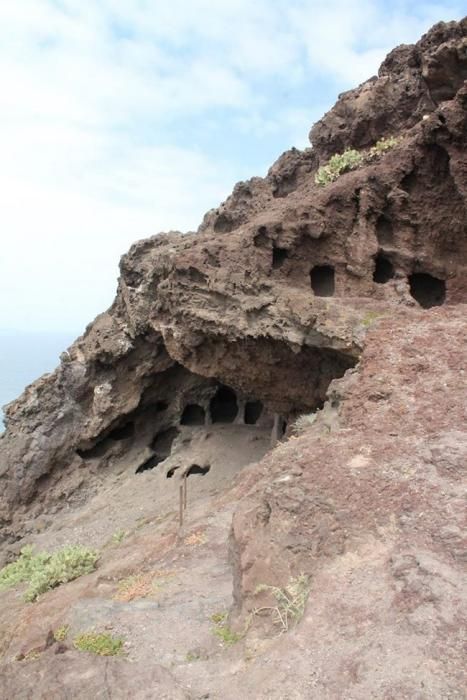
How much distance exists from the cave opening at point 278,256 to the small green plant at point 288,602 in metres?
10.4

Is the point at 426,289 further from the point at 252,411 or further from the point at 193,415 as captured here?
the point at 193,415

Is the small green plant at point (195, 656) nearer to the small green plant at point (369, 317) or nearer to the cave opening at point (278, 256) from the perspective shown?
the small green plant at point (369, 317)

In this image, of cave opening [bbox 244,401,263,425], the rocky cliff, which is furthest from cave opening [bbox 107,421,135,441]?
cave opening [bbox 244,401,263,425]

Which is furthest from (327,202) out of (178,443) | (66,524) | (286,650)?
(66,524)

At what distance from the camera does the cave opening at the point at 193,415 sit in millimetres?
22000

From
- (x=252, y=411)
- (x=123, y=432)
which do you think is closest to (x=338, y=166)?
(x=252, y=411)

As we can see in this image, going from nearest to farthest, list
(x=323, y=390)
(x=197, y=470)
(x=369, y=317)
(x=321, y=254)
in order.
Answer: (x=369, y=317) < (x=321, y=254) < (x=323, y=390) < (x=197, y=470)

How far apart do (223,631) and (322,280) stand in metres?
10.7

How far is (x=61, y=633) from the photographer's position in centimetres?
758

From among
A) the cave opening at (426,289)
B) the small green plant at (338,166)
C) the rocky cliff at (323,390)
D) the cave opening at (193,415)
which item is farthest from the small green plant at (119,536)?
the small green plant at (338,166)

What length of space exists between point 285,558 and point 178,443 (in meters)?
14.6

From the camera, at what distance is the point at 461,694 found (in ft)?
14.4

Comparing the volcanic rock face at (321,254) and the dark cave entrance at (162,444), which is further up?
the volcanic rock face at (321,254)

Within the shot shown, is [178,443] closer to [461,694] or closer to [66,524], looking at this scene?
[66,524]
